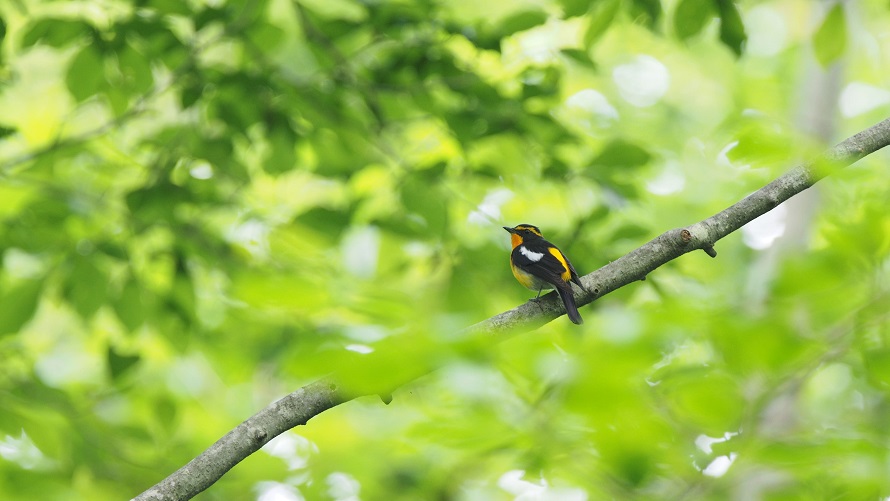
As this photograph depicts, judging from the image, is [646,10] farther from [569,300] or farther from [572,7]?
[569,300]

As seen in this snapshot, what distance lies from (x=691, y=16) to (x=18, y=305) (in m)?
3.60

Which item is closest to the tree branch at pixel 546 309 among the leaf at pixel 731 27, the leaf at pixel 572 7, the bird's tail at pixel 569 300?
the bird's tail at pixel 569 300

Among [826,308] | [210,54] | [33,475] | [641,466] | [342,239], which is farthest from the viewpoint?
[210,54]

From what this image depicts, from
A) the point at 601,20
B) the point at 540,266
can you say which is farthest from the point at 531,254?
the point at 601,20

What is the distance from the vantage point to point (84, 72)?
4031 mm

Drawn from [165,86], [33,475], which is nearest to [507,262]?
[165,86]

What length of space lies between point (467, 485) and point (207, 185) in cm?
231

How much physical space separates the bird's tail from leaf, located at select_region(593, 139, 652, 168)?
823 mm

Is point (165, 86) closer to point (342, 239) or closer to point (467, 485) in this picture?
point (342, 239)

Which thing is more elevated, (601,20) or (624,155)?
(601,20)

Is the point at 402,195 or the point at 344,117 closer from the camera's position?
the point at 402,195

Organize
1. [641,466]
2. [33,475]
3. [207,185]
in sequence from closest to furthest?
1. [641,466]
2. [33,475]
3. [207,185]

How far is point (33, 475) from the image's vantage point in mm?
3535

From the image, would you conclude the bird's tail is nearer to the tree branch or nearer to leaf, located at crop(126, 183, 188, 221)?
the tree branch
